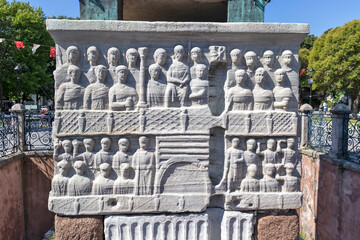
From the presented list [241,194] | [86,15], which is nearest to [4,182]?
[86,15]

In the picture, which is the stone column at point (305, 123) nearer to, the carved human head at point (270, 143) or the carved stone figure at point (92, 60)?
the carved human head at point (270, 143)

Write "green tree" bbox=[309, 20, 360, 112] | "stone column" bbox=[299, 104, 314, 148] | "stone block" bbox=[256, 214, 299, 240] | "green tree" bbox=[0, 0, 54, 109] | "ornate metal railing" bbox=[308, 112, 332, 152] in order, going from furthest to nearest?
"green tree" bbox=[309, 20, 360, 112] → "green tree" bbox=[0, 0, 54, 109] → "stone column" bbox=[299, 104, 314, 148] → "ornate metal railing" bbox=[308, 112, 332, 152] → "stone block" bbox=[256, 214, 299, 240]

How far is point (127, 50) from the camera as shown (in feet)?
9.00

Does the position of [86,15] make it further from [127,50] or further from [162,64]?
[162,64]

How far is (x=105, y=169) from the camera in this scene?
8.90 ft

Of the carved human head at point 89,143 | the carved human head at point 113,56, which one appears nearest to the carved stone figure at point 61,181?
the carved human head at point 89,143

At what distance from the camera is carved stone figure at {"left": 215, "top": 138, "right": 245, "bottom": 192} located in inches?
111

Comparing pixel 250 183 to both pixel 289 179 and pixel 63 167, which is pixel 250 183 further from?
pixel 63 167

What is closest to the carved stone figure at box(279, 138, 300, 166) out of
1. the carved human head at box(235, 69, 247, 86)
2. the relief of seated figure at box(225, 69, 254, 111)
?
the relief of seated figure at box(225, 69, 254, 111)

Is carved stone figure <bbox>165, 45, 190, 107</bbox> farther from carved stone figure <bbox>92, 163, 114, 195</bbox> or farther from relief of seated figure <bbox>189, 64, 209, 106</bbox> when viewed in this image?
carved stone figure <bbox>92, 163, 114, 195</bbox>

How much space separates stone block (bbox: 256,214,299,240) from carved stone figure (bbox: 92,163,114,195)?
1852mm

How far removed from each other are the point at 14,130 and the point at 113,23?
4.38 meters

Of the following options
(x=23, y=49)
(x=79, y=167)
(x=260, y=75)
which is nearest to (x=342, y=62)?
(x=260, y=75)

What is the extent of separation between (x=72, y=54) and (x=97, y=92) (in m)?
0.50
